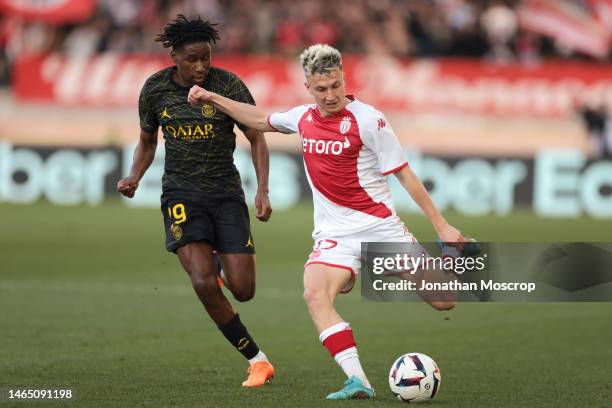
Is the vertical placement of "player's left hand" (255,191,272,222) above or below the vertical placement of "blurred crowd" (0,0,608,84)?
below

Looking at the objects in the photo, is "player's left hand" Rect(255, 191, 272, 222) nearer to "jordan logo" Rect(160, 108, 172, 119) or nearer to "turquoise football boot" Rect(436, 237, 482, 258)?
"jordan logo" Rect(160, 108, 172, 119)

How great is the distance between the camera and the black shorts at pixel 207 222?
8266 millimetres

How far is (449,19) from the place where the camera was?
31188mm

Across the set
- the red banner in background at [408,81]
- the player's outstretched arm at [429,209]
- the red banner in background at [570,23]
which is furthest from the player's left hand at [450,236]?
the red banner in background at [570,23]

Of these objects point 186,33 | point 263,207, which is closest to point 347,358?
point 263,207

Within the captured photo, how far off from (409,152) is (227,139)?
1720 centimetres

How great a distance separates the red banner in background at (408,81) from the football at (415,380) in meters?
22.6

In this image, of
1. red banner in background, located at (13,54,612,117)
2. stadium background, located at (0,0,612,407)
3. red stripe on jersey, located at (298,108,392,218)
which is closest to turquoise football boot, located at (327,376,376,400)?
stadium background, located at (0,0,612,407)

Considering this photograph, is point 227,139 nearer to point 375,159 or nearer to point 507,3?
point 375,159

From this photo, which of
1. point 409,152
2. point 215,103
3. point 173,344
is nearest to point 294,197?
point 409,152

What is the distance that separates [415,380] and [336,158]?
56.7 inches

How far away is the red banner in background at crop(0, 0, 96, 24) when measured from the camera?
3003 centimetres

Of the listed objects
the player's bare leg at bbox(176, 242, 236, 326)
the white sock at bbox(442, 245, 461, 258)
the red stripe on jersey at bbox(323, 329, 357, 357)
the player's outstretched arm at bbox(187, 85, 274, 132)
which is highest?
the player's outstretched arm at bbox(187, 85, 274, 132)

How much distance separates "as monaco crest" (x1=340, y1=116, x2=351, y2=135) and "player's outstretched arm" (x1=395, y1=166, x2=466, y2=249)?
0.42 m
